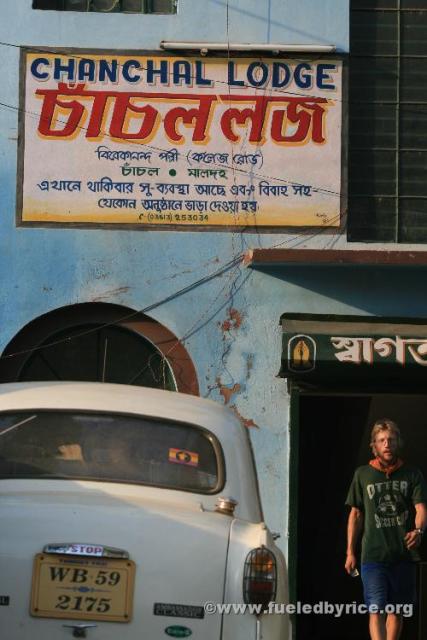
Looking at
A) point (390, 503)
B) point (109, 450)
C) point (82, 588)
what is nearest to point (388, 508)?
point (390, 503)

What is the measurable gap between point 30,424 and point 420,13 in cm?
819

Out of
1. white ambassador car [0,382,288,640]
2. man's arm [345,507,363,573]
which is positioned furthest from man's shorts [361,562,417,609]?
white ambassador car [0,382,288,640]

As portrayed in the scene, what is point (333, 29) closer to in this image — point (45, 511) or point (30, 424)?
point (30, 424)

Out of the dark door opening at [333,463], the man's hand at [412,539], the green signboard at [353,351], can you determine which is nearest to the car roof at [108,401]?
the man's hand at [412,539]

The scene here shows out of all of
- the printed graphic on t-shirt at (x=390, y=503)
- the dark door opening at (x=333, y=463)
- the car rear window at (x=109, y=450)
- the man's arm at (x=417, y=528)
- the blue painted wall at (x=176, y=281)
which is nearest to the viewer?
the car rear window at (x=109, y=450)

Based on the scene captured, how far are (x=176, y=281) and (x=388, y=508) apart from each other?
4254 mm

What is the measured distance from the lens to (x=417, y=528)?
369 inches

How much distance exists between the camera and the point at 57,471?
22.9 feet

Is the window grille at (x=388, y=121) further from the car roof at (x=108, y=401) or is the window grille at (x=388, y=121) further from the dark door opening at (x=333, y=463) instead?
the car roof at (x=108, y=401)

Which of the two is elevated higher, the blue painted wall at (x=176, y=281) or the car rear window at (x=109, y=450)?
the blue painted wall at (x=176, y=281)

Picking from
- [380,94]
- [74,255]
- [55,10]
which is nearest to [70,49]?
[55,10]

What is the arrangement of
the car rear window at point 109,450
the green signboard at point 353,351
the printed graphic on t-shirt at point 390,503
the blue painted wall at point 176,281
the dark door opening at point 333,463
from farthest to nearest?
the dark door opening at point 333,463
the blue painted wall at point 176,281
the green signboard at point 353,351
the printed graphic on t-shirt at point 390,503
the car rear window at point 109,450

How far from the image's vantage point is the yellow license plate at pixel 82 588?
6.23 m

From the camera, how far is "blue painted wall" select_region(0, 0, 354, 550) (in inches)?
506
